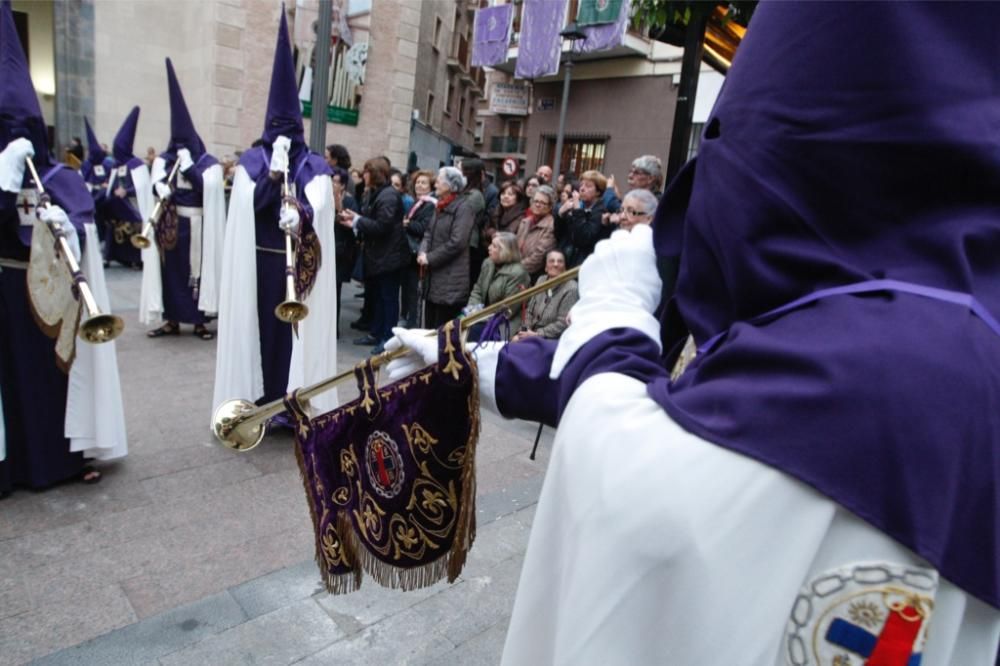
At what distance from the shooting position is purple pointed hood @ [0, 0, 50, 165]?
11.2 ft

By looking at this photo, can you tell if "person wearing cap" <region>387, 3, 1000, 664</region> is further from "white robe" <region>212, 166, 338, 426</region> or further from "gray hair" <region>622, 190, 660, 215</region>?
"white robe" <region>212, 166, 338, 426</region>

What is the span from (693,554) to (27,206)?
3.95 m

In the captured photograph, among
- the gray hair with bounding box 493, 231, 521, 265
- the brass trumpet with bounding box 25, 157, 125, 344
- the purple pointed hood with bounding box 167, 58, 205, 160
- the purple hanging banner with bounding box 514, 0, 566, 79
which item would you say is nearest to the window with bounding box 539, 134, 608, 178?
the purple hanging banner with bounding box 514, 0, 566, 79

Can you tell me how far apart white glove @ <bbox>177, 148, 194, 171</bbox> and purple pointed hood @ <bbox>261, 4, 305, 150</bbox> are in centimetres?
272

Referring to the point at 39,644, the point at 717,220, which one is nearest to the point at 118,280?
the point at 39,644

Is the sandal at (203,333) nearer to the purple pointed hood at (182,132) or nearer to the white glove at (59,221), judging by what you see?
the purple pointed hood at (182,132)

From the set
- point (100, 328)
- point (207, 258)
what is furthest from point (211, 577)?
point (207, 258)

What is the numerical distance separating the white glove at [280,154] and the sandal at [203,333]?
3374 millimetres

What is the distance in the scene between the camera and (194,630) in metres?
2.53

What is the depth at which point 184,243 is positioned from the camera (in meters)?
6.86

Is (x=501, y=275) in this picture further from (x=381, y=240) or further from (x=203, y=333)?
(x=203, y=333)

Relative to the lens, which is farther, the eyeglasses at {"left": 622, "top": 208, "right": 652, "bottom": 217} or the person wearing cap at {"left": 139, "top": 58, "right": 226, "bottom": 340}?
the person wearing cap at {"left": 139, "top": 58, "right": 226, "bottom": 340}

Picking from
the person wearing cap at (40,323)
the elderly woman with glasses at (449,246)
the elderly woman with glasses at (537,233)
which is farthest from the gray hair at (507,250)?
the person wearing cap at (40,323)

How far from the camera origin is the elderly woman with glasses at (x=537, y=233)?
578 cm
